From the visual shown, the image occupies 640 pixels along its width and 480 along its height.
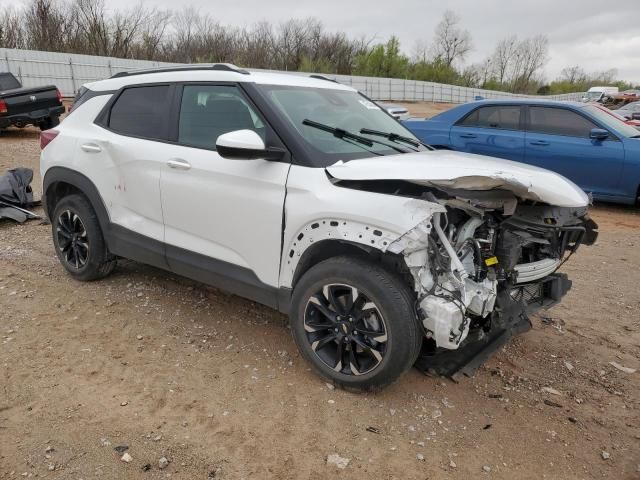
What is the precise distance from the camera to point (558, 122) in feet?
25.3

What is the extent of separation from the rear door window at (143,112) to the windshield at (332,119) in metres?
0.89

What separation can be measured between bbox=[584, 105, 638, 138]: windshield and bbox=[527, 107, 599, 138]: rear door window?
0.52 feet

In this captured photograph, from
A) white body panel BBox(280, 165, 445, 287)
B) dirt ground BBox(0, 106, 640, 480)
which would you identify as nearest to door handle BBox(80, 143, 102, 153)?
dirt ground BBox(0, 106, 640, 480)

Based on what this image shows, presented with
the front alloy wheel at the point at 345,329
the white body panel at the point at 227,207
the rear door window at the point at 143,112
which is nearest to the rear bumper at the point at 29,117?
the rear door window at the point at 143,112

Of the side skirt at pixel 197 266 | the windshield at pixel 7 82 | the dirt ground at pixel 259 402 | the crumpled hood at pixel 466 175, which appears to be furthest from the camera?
the windshield at pixel 7 82

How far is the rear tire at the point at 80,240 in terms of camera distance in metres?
4.37

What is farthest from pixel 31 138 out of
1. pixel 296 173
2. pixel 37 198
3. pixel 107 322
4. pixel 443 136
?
pixel 296 173

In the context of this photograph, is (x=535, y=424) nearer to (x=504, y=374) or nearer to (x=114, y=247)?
(x=504, y=374)

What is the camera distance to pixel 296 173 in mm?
3064

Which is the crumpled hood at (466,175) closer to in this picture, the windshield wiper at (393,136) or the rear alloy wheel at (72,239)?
the windshield wiper at (393,136)

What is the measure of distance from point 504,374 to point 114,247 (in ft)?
10.3

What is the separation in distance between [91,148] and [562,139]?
6398 mm

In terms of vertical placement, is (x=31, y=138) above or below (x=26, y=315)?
above

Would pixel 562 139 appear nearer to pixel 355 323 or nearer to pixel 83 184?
pixel 355 323
